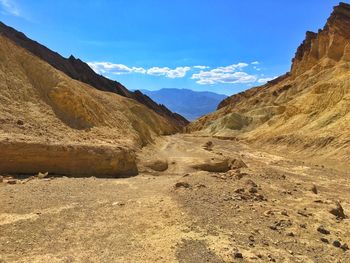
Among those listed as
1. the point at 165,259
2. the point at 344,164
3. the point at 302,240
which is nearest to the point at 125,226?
the point at 165,259

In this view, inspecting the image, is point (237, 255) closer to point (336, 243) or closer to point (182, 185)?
point (336, 243)

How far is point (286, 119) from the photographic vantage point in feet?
161

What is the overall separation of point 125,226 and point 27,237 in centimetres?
213

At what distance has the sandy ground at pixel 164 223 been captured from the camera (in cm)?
812

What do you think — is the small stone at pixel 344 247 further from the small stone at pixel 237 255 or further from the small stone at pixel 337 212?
the small stone at pixel 337 212

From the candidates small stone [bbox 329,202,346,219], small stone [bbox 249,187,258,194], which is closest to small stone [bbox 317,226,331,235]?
small stone [bbox 329,202,346,219]

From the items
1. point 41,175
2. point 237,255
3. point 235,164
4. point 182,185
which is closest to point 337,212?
point 182,185

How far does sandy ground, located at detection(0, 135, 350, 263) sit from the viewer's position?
8125mm

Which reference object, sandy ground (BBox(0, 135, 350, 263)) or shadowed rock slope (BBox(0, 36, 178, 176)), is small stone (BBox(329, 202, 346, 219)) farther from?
shadowed rock slope (BBox(0, 36, 178, 176))

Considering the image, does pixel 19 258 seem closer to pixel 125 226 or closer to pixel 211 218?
pixel 125 226

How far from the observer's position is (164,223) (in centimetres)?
984

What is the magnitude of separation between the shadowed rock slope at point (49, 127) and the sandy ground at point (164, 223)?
42.4 inches

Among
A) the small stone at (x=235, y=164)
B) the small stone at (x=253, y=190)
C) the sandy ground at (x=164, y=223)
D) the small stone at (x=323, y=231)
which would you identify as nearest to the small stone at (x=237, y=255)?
the sandy ground at (x=164, y=223)

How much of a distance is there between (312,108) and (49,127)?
3251cm
